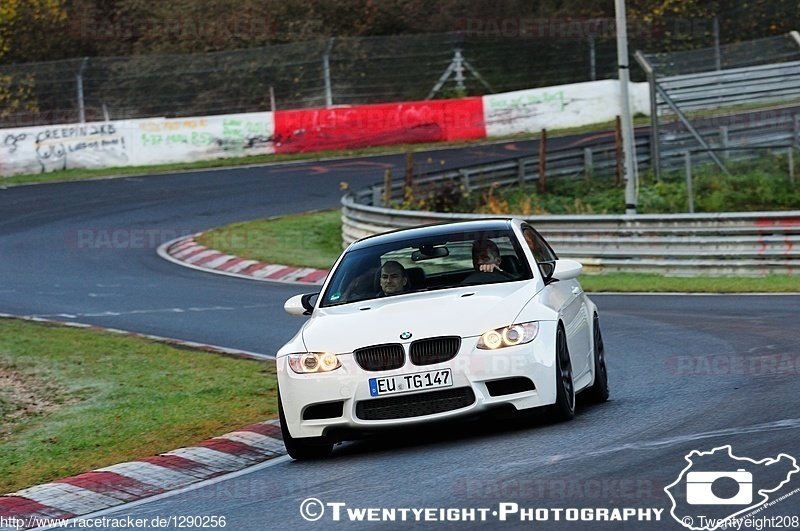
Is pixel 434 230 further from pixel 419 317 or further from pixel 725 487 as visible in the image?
pixel 725 487

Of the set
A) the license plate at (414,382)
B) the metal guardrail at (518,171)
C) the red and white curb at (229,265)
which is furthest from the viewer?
the metal guardrail at (518,171)

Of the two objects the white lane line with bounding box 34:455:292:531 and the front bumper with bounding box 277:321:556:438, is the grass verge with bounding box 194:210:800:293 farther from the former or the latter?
the white lane line with bounding box 34:455:292:531

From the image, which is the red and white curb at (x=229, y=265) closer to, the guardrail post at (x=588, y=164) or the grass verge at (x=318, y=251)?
the grass verge at (x=318, y=251)

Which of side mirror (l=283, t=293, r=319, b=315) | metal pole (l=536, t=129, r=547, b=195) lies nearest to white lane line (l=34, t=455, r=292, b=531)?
side mirror (l=283, t=293, r=319, b=315)

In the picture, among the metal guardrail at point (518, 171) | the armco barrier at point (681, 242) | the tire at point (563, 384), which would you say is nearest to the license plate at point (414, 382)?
the tire at point (563, 384)

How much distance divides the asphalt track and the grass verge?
107 centimetres

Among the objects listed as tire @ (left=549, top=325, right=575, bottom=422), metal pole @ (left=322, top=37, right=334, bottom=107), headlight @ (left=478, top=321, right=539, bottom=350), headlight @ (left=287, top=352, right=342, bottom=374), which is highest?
metal pole @ (left=322, top=37, right=334, bottom=107)

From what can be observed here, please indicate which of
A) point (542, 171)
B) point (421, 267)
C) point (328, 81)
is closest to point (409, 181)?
point (542, 171)

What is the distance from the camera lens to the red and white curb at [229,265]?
74.6 feet

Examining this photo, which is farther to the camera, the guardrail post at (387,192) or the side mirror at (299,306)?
the guardrail post at (387,192)

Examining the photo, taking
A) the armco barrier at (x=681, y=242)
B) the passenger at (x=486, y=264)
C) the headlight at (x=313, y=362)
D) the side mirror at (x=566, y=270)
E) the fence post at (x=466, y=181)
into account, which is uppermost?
the passenger at (x=486, y=264)

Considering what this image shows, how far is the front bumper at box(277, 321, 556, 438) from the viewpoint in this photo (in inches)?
340

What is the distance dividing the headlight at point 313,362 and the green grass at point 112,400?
138 cm

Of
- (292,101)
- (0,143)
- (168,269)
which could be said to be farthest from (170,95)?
(168,269)
